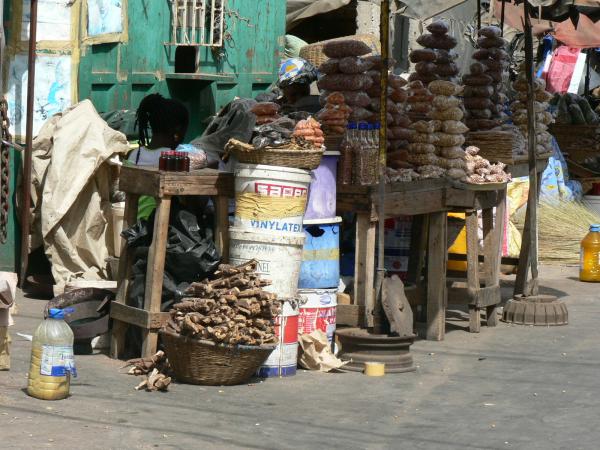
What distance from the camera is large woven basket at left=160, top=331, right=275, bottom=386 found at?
7.01m

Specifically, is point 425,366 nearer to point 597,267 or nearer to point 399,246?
point 399,246

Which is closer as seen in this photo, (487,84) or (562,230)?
(487,84)

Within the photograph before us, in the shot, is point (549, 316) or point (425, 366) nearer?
point (425, 366)

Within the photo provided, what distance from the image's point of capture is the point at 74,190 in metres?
9.91

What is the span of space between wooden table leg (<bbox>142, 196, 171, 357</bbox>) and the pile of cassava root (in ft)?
0.97

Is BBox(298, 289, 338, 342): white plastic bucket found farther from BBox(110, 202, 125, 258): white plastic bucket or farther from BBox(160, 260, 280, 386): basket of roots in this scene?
BBox(110, 202, 125, 258): white plastic bucket

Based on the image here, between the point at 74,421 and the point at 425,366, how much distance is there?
276 centimetres

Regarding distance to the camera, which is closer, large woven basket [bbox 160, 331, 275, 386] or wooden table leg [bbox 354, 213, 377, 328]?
large woven basket [bbox 160, 331, 275, 386]

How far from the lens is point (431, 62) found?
980 cm

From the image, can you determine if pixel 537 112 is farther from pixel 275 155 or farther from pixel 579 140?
pixel 579 140

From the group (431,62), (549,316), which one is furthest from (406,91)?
(549,316)

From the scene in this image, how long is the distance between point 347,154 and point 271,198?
3.23 feet

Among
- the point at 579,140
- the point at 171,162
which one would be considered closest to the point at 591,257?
the point at 579,140

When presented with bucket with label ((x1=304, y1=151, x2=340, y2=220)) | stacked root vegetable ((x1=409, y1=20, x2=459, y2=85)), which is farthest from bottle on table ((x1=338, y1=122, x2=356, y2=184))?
stacked root vegetable ((x1=409, y1=20, x2=459, y2=85))
